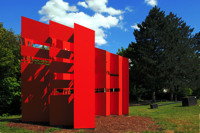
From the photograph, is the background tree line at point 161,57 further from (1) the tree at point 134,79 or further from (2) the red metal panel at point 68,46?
(2) the red metal panel at point 68,46

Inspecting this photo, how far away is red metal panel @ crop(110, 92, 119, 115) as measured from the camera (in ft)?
41.7

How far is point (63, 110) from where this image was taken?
9.41 m

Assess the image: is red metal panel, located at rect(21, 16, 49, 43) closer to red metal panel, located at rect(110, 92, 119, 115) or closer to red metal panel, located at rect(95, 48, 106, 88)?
red metal panel, located at rect(95, 48, 106, 88)

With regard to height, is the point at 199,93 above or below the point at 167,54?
below

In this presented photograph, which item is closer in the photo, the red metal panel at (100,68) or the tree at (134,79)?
the red metal panel at (100,68)

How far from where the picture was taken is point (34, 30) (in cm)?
1097

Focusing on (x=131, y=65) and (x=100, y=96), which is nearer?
(x=100, y=96)

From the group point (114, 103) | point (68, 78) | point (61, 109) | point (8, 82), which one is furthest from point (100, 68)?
point (8, 82)

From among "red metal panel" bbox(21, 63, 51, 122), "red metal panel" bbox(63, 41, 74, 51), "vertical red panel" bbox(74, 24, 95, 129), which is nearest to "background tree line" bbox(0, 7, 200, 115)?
"red metal panel" bbox(21, 63, 51, 122)

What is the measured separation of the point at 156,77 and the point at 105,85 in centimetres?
1785

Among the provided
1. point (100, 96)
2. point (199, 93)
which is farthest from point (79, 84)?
point (199, 93)

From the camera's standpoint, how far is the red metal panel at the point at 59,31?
380 inches

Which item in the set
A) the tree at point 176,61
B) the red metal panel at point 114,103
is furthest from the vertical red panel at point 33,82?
the tree at point 176,61

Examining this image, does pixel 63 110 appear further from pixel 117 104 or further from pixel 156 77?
pixel 156 77
